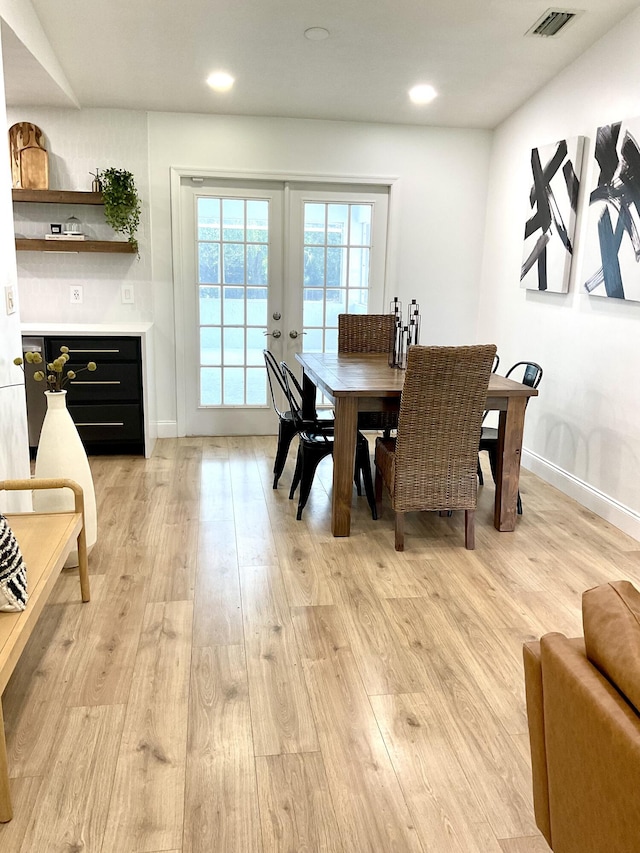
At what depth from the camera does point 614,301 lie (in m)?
3.66

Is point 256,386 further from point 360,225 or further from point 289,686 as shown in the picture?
point 289,686

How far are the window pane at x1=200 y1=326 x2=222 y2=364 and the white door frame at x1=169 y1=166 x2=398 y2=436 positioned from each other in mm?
159

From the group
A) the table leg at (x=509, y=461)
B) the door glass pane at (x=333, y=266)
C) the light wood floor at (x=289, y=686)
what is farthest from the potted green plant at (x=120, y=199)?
the table leg at (x=509, y=461)

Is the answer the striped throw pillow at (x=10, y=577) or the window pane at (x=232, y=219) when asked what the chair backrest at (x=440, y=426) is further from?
the window pane at (x=232, y=219)

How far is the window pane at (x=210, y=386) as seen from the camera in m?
5.36

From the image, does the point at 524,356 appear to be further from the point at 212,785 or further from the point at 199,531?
the point at 212,785

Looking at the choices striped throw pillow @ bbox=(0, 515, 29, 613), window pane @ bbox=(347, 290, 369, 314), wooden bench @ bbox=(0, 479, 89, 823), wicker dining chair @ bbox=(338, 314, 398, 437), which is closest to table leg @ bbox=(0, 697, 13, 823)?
wooden bench @ bbox=(0, 479, 89, 823)

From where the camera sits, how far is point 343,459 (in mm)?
3316

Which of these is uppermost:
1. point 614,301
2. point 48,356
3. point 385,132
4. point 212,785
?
point 385,132

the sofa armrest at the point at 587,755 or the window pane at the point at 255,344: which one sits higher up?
the window pane at the point at 255,344

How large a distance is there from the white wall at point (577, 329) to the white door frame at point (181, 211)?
0.84m

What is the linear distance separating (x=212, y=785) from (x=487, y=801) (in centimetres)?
72

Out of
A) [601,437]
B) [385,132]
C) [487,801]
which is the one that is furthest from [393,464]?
[385,132]

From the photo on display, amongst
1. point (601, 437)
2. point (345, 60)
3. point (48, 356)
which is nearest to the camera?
Result: point (601, 437)
